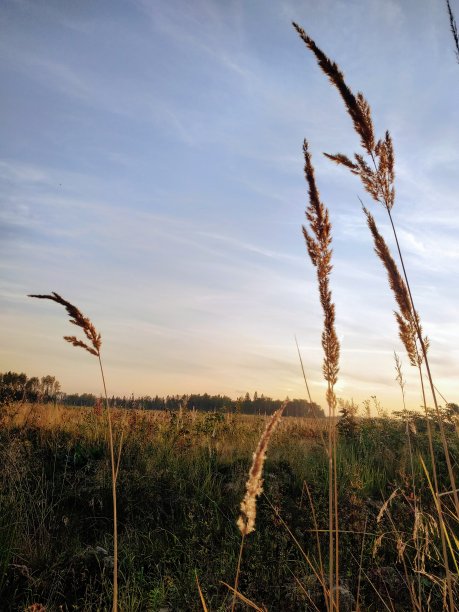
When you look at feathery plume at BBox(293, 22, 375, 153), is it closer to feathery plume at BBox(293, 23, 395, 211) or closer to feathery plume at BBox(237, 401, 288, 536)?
feathery plume at BBox(293, 23, 395, 211)

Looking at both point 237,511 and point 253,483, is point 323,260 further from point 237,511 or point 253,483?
point 237,511

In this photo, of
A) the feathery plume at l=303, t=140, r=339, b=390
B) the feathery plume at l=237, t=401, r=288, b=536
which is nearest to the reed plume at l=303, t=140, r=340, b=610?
the feathery plume at l=303, t=140, r=339, b=390

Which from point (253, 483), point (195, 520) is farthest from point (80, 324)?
point (195, 520)

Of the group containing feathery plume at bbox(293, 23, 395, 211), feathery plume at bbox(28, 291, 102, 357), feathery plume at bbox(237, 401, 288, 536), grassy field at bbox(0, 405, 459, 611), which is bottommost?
grassy field at bbox(0, 405, 459, 611)

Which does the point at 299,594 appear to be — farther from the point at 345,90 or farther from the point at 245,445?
the point at 245,445

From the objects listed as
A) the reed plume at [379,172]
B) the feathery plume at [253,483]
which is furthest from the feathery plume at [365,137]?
the feathery plume at [253,483]

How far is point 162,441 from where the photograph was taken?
27.2 feet

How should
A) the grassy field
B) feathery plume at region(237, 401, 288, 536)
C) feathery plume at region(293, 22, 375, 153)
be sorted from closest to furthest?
feathery plume at region(237, 401, 288, 536) → feathery plume at region(293, 22, 375, 153) → the grassy field

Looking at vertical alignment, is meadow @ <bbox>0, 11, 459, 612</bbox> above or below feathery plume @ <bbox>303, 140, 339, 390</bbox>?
below

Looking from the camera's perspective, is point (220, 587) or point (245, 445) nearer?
point (220, 587)

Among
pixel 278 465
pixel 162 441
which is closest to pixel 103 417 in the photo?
pixel 162 441

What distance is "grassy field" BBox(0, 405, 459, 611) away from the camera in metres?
4.04

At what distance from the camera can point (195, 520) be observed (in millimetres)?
5711

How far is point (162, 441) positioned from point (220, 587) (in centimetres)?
413
